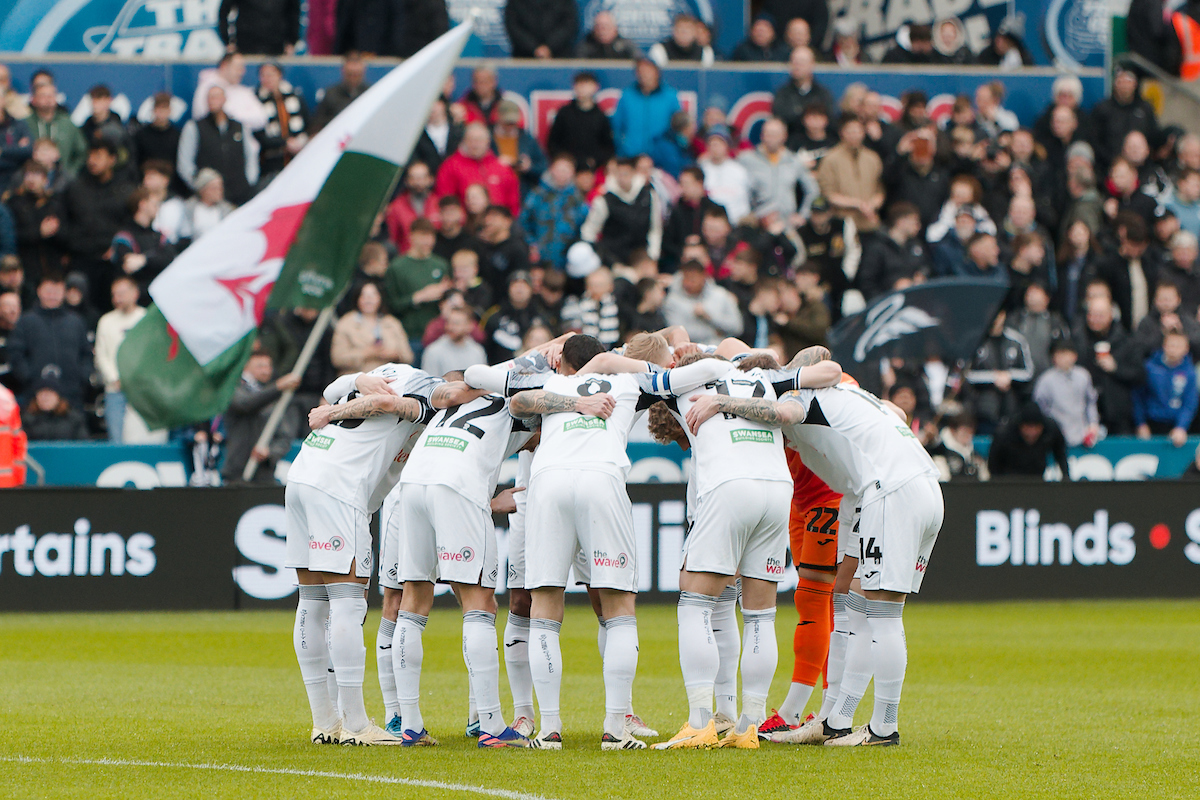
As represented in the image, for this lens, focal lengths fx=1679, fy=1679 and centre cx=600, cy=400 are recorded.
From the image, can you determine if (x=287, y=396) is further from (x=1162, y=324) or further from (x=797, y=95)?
(x=1162, y=324)

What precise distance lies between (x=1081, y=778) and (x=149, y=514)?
1081cm

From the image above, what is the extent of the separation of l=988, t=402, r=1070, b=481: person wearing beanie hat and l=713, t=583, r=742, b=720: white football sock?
9712 millimetres

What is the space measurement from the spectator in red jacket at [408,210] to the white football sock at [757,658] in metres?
11.1

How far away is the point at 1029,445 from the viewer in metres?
18.9

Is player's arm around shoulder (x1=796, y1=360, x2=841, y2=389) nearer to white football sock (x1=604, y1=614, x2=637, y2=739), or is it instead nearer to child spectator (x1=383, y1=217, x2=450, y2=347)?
white football sock (x1=604, y1=614, x2=637, y2=739)

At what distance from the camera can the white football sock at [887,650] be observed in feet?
30.7

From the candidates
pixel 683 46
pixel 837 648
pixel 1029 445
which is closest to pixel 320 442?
pixel 837 648

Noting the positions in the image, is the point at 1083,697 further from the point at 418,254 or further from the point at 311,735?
the point at 418,254

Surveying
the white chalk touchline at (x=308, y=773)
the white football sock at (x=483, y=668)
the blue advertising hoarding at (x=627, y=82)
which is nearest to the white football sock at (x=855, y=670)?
the white football sock at (x=483, y=668)

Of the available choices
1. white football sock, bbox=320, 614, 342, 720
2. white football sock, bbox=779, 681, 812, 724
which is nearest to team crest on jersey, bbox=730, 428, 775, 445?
white football sock, bbox=779, 681, 812, 724

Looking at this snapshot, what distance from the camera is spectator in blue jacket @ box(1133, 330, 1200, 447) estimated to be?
2005cm

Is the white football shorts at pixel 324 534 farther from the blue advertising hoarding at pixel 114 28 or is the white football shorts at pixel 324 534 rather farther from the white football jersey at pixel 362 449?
the blue advertising hoarding at pixel 114 28

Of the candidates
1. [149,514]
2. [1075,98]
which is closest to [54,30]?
[149,514]

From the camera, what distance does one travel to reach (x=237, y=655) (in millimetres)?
14242
